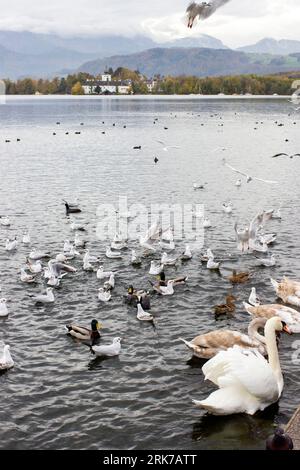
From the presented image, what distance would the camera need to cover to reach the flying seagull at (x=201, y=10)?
5926 mm

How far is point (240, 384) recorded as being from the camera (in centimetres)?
1428

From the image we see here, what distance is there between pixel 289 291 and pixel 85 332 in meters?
8.09

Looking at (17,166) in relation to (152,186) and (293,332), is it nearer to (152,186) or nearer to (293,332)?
(152,186)

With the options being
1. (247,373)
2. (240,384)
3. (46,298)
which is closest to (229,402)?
(240,384)

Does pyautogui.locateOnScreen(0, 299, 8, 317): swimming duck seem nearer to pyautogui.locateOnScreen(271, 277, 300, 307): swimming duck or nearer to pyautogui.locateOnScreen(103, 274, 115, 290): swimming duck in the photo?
pyautogui.locateOnScreen(103, 274, 115, 290): swimming duck

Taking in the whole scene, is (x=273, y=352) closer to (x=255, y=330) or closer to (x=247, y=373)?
(x=247, y=373)

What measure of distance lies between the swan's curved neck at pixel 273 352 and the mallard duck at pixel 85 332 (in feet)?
19.9

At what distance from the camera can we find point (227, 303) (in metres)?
21.4

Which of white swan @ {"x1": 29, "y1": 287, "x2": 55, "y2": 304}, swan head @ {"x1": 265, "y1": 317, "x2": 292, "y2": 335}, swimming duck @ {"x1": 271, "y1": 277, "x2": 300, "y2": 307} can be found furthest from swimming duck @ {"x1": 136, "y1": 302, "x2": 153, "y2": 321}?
swan head @ {"x1": 265, "y1": 317, "x2": 292, "y2": 335}

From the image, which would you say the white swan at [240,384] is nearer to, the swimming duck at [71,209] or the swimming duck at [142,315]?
the swimming duck at [142,315]

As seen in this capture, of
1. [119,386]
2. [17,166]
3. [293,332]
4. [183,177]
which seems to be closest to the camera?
[119,386]

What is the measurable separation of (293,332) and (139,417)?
7.03m
